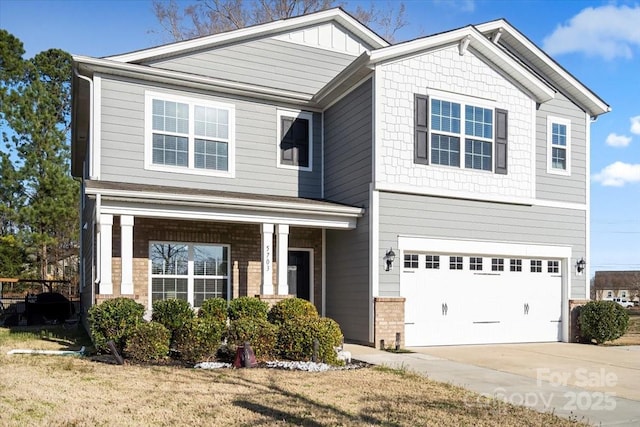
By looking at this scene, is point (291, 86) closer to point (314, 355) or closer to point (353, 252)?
point (353, 252)

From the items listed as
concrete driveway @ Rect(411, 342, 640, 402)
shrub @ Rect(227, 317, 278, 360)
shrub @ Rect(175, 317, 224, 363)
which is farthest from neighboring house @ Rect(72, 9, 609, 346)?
shrub @ Rect(227, 317, 278, 360)

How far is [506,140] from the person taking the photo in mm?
14328

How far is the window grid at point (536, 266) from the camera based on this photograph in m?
15.0

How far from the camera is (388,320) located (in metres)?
12.6

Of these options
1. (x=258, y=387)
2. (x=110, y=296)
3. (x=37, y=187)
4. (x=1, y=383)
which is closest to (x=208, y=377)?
(x=258, y=387)

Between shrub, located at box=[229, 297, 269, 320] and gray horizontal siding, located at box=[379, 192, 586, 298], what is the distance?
263 cm

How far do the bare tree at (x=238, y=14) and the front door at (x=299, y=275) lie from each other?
1553 centimetres

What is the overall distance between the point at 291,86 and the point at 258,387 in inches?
382

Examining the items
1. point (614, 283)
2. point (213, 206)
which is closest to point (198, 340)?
point (213, 206)

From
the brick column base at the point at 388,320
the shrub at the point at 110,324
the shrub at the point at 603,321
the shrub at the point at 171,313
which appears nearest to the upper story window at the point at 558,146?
the shrub at the point at 603,321

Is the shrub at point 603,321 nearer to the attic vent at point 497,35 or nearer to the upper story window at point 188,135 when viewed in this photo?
the attic vent at point 497,35

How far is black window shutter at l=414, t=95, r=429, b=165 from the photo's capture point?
525 inches

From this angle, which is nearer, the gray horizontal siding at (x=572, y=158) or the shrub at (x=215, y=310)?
the shrub at (x=215, y=310)

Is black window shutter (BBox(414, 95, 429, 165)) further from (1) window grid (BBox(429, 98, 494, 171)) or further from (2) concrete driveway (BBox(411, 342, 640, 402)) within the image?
(2) concrete driveway (BBox(411, 342, 640, 402))
